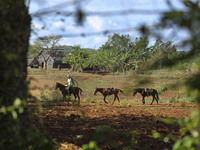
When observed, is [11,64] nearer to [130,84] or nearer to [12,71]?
[12,71]

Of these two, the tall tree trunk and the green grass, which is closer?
the tall tree trunk

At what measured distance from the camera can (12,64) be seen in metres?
1.30

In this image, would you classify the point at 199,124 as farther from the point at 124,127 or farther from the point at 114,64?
the point at 114,64

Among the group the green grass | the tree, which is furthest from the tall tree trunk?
the green grass

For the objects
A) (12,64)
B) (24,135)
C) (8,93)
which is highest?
(12,64)

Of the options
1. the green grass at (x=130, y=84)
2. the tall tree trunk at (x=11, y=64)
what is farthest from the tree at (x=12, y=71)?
the green grass at (x=130, y=84)

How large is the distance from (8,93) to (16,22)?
1.55ft

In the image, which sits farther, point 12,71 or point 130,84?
Result: point 130,84

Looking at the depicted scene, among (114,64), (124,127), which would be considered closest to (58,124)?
(124,127)

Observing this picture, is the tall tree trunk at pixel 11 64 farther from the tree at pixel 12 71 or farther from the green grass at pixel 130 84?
the green grass at pixel 130 84

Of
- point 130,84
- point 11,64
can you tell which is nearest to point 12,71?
point 11,64

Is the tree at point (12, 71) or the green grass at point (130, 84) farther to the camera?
the green grass at point (130, 84)

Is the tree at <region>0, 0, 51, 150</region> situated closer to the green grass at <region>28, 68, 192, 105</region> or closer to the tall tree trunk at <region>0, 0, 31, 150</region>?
the tall tree trunk at <region>0, 0, 31, 150</region>

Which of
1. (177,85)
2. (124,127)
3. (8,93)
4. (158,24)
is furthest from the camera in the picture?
(124,127)
